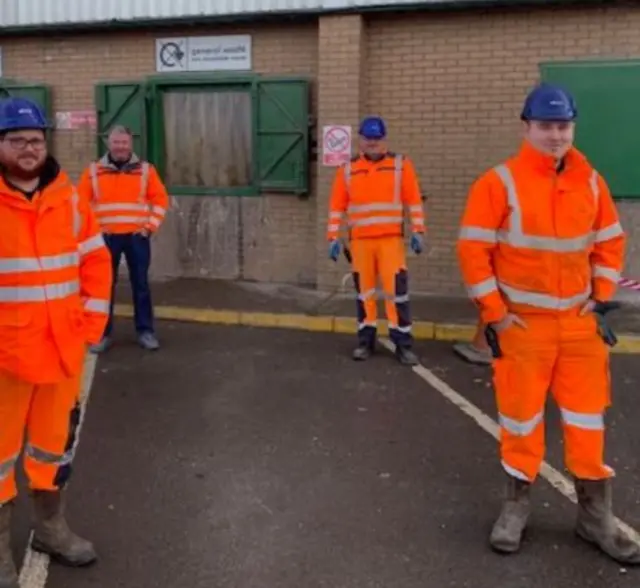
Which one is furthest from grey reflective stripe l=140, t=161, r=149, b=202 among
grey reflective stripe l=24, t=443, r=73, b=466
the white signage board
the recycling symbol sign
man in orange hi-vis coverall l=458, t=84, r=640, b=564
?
man in orange hi-vis coverall l=458, t=84, r=640, b=564

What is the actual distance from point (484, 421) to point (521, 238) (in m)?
2.36

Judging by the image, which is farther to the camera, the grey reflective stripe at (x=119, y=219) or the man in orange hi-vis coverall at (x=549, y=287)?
the grey reflective stripe at (x=119, y=219)

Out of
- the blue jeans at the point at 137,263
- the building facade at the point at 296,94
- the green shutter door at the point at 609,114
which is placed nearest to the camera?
the blue jeans at the point at 137,263

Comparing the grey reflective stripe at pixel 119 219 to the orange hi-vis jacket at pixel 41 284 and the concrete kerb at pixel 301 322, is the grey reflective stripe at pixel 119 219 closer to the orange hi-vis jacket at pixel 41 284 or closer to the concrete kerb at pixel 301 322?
the concrete kerb at pixel 301 322

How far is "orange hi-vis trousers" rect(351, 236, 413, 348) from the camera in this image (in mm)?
7461

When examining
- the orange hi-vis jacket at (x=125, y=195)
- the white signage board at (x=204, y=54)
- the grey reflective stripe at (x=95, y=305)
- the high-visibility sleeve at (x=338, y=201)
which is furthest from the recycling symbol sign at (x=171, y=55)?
the grey reflective stripe at (x=95, y=305)

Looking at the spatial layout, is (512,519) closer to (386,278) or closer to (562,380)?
(562,380)

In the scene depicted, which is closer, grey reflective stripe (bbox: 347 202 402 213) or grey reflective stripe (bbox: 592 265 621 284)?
grey reflective stripe (bbox: 592 265 621 284)

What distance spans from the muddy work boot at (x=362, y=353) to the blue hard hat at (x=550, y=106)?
3.99 m

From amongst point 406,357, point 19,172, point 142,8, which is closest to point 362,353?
point 406,357

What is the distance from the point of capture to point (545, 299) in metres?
3.92

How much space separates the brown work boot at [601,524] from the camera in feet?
12.9

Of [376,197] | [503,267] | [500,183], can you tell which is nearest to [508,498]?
[503,267]

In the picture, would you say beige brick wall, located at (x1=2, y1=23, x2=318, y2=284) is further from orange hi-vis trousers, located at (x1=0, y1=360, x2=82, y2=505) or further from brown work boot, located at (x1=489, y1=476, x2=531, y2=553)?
orange hi-vis trousers, located at (x1=0, y1=360, x2=82, y2=505)
